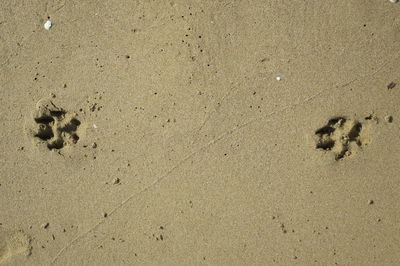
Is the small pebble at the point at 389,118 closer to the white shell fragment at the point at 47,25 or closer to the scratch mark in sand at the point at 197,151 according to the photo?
the scratch mark in sand at the point at 197,151

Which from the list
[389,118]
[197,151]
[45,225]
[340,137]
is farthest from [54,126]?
[389,118]

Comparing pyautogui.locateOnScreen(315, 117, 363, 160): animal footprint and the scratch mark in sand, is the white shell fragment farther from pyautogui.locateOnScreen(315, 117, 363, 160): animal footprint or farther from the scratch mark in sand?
pyautogui.locateOnScreen(315, 117, 363, 160): animal footprint

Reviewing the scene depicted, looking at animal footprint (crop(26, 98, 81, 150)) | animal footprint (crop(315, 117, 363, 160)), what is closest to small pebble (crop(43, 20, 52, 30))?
animal footprint (crop(26, 98, 81, 150))

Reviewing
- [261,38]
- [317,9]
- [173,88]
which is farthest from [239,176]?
[317,9]

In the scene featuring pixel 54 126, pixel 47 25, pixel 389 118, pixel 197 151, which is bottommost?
pixel 389 118

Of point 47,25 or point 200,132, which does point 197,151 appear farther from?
point 47,25

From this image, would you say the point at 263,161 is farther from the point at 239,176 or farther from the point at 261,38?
the point at 261,38
